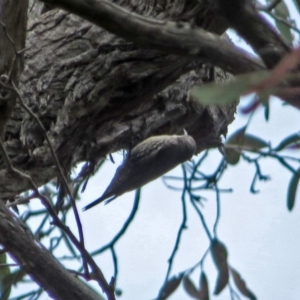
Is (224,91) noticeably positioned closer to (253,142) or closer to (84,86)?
(253,142)

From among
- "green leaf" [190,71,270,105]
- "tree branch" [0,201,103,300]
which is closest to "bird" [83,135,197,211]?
"tree branch" [0,201,103,300]

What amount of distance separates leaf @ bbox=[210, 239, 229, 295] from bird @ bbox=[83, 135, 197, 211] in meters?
0.53

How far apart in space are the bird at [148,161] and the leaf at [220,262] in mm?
532

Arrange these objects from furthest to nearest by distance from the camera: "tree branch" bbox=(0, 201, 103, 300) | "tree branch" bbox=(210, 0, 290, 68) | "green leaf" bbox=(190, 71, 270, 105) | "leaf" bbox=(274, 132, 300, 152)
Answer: "leaf" bbox=(274, 132, 300, 152) < "tree branch" bbox=(0, 201, 103, 300) < "tree branch" bbox=(210, 0, 290, 68) < "green leaf" bbox=(190, 71, 270, 105)

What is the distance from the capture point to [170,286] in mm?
1320

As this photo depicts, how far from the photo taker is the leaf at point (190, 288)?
1.29 m

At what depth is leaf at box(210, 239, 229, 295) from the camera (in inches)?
51.6

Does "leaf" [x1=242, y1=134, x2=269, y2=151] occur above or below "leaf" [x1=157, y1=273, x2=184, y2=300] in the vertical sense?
above

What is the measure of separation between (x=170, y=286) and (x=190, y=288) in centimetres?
4

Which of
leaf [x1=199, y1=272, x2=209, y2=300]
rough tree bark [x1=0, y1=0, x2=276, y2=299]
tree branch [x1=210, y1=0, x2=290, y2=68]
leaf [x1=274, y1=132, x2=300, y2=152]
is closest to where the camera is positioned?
tree branch [x1=210, y1=0, x2=290, y2=68]

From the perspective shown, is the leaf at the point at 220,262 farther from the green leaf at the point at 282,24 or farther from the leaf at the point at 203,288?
the green leaf at the point at 282,24

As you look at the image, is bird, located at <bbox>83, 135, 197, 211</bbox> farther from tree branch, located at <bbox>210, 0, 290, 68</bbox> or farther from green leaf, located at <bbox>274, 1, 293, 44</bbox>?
tree branch, located at <bbox>210, 0, 290, 68</bbox>

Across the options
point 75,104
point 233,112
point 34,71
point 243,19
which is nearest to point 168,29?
point 243,19

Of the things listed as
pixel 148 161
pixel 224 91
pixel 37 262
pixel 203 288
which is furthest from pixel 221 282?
pixel 224 91
